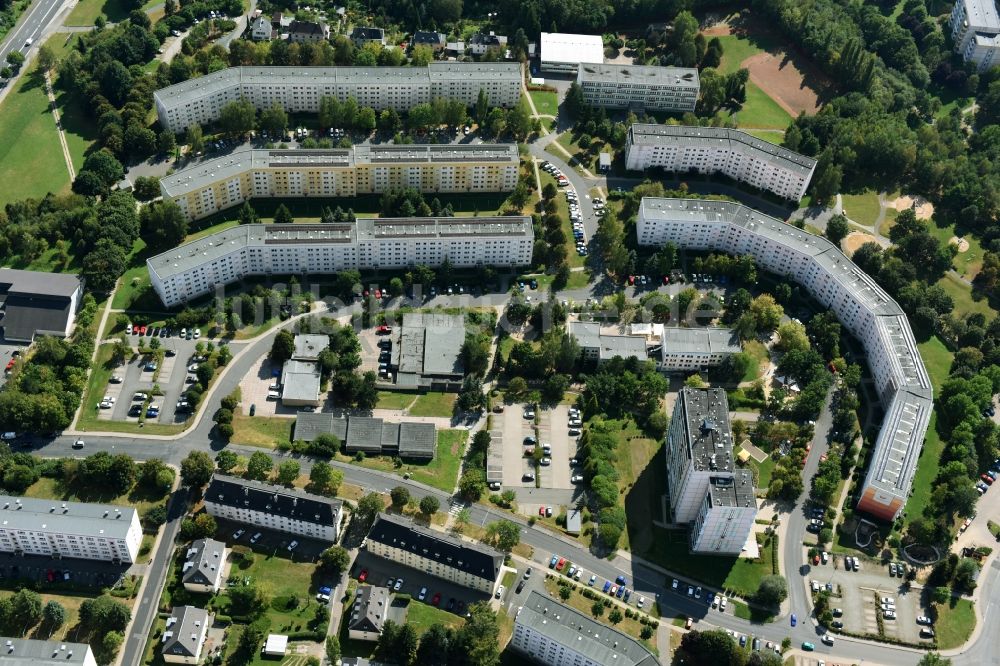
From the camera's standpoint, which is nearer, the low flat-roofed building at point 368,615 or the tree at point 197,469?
the low flat-roofed building at point 368,615

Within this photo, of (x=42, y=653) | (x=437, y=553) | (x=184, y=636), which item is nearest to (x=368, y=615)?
(x=437, y=553)

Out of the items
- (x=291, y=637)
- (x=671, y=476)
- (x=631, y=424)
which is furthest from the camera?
(x=631, y=424)

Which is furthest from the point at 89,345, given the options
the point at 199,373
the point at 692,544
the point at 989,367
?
the point at 989,367

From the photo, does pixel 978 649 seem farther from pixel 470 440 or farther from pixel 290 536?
pixel 290 536

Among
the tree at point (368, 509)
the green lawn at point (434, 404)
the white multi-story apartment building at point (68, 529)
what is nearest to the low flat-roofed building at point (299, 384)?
the green lawn at point (434, 404)

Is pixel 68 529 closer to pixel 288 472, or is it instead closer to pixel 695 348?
pixel 288 472

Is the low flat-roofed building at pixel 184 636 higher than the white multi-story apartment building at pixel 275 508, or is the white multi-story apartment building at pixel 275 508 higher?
the white multi-story apartment building at pixel 275 508

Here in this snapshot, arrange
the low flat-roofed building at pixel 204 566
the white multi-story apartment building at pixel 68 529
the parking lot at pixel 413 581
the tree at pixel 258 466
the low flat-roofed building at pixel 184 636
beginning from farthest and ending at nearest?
1. the tree at pixel 258 466
2. the parking lot at pixel 413 581
3. the white multi-story apartment building at pixel 68 529
4. the low flat-roofed building at pixel 204 566
5. the low flat-roofed building at pixel 184 636

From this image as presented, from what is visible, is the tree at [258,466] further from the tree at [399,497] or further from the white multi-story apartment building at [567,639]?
the white multi-story apartment building at [567,639]
